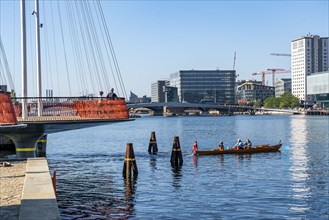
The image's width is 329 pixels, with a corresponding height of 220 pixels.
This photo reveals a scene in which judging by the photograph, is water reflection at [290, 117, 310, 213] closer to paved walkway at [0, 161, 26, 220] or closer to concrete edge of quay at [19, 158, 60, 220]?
concrete edge of quay at [19, 158, 60, 220]

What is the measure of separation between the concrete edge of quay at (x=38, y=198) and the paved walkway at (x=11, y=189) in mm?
343

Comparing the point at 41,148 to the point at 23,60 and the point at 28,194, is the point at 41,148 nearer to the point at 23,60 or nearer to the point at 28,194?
the point at 23,60

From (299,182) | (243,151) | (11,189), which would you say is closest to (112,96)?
(299,182)

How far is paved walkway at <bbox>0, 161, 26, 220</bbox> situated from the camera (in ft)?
50.1

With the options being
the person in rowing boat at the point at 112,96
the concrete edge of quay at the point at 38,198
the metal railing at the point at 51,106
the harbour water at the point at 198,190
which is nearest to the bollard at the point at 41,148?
the harbour water at the point at 198,190

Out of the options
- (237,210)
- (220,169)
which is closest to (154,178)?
(220,169)

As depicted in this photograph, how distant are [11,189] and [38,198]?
369 cm

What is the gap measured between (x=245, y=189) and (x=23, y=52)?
17.7 m

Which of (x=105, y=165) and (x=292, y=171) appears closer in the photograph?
(x=292, y=171)

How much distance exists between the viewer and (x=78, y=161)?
5738cm

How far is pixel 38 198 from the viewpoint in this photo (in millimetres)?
15719

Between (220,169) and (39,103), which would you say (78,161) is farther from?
(39,103)

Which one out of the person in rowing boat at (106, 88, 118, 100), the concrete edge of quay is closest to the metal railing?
the person in rowing boat at (106, 88, 118, 100)

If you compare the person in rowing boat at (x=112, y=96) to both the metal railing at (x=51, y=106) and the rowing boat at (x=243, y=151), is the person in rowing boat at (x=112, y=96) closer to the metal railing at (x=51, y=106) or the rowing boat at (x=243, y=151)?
the metal railing at (x=51, y=106)
